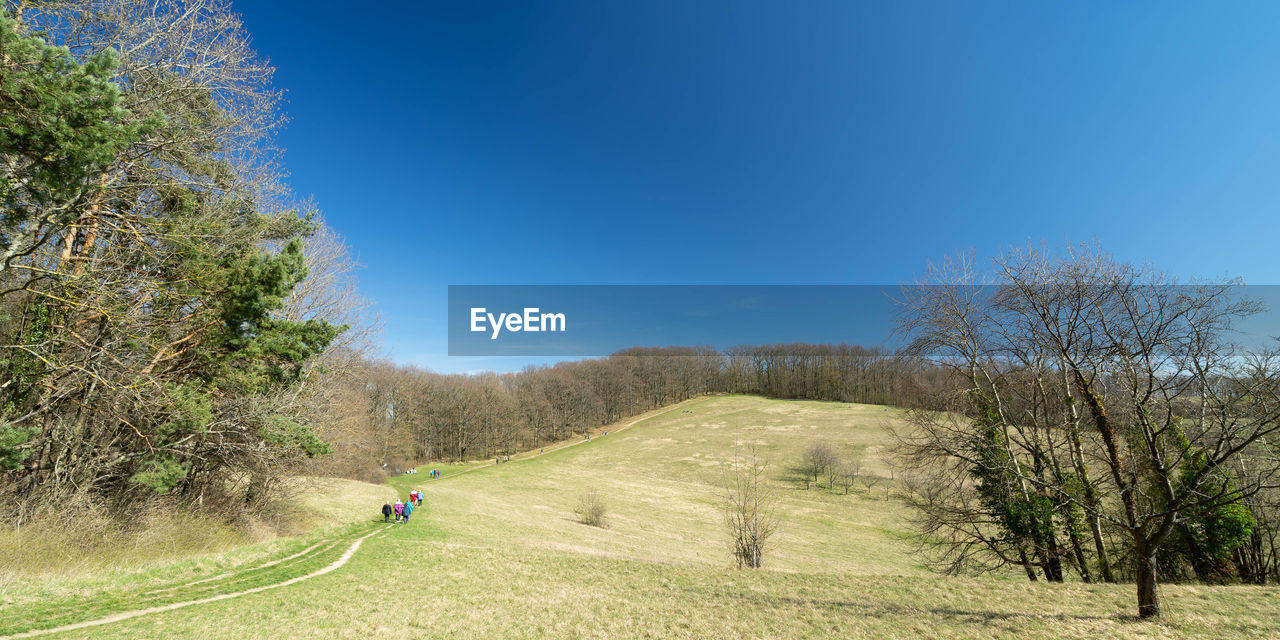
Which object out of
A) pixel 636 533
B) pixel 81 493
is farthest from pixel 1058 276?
pixel 81 493

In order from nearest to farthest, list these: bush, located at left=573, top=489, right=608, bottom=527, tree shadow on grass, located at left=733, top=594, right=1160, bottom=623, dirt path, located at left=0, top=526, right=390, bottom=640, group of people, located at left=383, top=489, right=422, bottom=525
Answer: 1. dirt path, located at left=0, top=526, right=390, bottom=640
2. tree shadow on grass, located at left=733, top=594, right=1160, bottom=623
3. group of people, located at left=383, top=489, right=422, bottom=525
4. bush, located at left=573, top=489, right=608, bottom=527

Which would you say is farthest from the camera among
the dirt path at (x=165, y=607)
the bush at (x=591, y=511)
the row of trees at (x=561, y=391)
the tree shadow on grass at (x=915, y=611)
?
the row of trees at (x=561, y=391)

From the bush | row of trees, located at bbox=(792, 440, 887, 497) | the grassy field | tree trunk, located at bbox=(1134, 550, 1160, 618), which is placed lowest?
row of trees, located at bbox=(792, 440, 887, 497)

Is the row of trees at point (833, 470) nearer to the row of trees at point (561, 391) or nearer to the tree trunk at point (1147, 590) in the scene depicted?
the row of trees at point (561, 391)

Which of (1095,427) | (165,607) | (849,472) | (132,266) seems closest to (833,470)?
(849,472)

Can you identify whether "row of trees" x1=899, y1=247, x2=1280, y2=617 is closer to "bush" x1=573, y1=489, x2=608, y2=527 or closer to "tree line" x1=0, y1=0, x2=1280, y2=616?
"tree line" x1=0, y1=0, x2=1280, y2=616

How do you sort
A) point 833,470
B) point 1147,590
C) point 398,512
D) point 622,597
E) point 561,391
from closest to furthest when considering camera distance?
point 1147,590, point 622,597, point 398,512, point 833,470, point 561,391

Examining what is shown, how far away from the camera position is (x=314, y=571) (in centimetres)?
1264

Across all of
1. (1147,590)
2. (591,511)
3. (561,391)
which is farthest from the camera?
(561,391)

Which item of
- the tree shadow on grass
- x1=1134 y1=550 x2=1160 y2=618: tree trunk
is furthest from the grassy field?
x1=1134 y1=550 x2=1160 y2=618: tree trunk

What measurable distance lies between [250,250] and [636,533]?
23.1 meters

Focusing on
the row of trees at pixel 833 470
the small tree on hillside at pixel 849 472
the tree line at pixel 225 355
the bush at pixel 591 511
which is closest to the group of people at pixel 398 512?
the tree line at pixel 225 355

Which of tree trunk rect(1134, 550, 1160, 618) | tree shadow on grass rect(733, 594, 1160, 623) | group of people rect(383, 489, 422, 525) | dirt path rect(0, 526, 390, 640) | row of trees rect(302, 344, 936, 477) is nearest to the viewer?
dirt path rect(0, 526, 390, 640)

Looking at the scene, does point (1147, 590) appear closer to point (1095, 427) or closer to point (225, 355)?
point (1095, 427)
